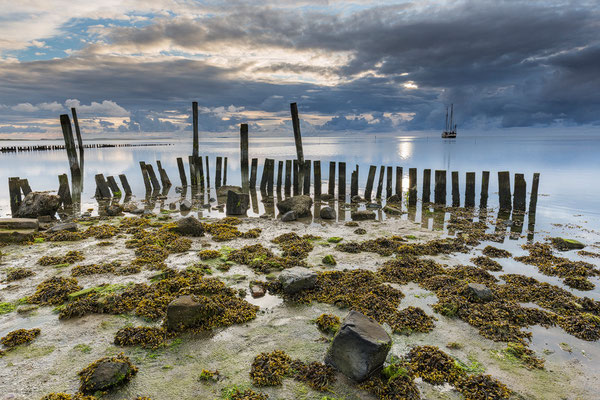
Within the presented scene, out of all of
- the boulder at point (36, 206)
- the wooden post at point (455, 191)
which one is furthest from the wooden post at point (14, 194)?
the wooden post at point (455, 191)

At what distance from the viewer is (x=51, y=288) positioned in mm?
6875

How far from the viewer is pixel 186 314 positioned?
562 centimetres

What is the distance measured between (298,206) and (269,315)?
352 inches

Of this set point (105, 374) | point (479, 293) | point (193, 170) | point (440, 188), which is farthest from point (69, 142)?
point (479, 293)

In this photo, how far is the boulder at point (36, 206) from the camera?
14195mm

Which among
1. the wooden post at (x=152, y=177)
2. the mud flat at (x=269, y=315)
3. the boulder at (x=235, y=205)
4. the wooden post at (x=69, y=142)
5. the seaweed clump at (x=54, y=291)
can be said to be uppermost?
the wooden post at (x=69, y=142)

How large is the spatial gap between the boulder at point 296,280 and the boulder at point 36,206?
13.2m

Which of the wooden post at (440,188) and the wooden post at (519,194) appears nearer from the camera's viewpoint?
the wooden post at (519,194)

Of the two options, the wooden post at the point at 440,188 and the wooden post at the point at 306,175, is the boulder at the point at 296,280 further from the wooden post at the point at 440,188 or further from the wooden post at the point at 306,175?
the wooden post at the point at 306,175

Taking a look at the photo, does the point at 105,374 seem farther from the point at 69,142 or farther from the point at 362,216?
the point at 69,142

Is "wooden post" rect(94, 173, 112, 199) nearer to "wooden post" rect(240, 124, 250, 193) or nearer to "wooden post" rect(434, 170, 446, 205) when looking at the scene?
"wooden post" rect(240, 124, 250, 193)

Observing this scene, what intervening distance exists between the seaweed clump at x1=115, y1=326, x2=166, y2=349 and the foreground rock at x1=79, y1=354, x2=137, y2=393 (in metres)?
0.60

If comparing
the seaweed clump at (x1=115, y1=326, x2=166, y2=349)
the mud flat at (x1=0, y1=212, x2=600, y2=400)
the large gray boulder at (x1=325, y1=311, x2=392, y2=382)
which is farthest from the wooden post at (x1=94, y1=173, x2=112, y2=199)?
the large gray boulder at (x1=325, y1=311, x2=392, y2=382)

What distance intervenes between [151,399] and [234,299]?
2622mm
